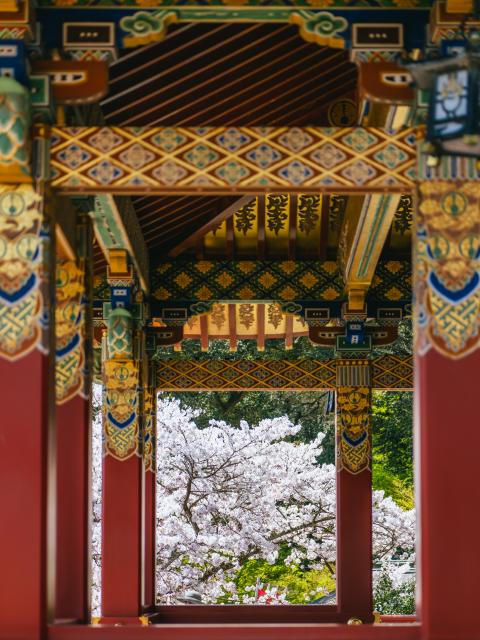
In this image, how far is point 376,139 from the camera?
18.9 ft

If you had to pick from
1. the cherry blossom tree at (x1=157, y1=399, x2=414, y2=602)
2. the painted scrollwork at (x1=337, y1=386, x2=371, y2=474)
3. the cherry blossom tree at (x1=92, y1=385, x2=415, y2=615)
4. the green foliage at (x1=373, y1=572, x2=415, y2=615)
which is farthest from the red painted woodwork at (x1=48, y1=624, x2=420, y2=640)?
the green foliage at (x1=373, y1=572, x2=415, y2=615)

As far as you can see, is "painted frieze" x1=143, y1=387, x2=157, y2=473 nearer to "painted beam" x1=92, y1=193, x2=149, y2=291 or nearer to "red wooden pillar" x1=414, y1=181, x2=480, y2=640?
"painted beam" x1=92, y1=193, x2=149, y2=291

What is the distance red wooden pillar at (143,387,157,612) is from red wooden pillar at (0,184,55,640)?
7100 mm

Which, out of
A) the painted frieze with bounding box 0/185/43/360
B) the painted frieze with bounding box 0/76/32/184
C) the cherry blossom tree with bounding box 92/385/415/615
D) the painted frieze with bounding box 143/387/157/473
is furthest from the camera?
the cherry blossom tree with bounding box 92/385/415/615

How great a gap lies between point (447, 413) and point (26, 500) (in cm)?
202

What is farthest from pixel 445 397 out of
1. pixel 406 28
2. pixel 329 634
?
pixel 406 28

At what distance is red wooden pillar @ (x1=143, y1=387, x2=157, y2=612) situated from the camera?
12.7 meters

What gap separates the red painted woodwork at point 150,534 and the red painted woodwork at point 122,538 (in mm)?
2415

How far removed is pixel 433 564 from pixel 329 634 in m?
0.60

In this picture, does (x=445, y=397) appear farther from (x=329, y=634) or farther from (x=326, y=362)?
(x=326, y=362)

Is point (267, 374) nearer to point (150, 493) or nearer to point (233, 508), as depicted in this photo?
point (150, 493)

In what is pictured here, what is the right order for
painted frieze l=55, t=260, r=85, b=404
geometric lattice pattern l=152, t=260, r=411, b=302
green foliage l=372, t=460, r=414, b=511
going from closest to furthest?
painted frieze l=55, t=260, r=85, b=404, geometric lattice pattern l=152, t=260, r=411, b=302, green foliage l=372, t=460, r=414, b=511

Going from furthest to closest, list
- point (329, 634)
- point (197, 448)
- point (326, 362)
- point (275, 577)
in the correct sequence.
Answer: point (275, 577)
point (197, 448)
point (326, 362)
point (329, 634)

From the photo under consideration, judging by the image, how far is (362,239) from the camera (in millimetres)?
9711
